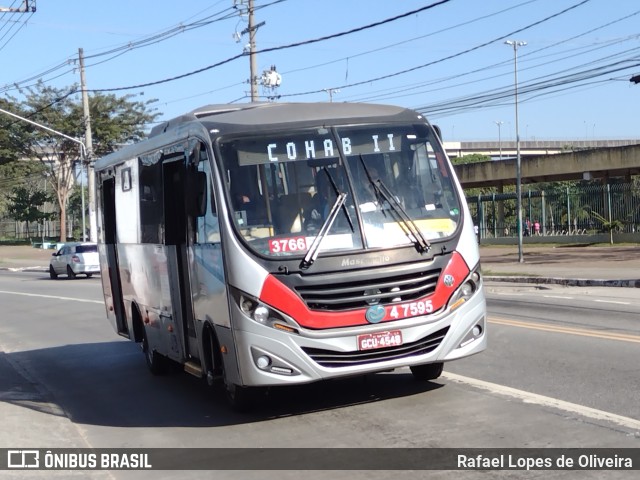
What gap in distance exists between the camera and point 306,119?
8.77m

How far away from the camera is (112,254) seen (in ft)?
44.1

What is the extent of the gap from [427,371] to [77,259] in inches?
1247

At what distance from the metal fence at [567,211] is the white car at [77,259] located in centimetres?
2230

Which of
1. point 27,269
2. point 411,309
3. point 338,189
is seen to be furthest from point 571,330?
point 27,269

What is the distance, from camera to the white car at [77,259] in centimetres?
3925

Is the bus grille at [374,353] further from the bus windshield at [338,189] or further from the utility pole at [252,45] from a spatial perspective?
the utility pole at [252,45]

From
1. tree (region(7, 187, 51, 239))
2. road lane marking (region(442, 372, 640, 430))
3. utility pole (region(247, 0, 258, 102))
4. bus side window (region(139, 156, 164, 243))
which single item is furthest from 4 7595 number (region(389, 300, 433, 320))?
tree (region(7, 187, 51, 239))

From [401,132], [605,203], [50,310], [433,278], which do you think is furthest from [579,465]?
[605,203]

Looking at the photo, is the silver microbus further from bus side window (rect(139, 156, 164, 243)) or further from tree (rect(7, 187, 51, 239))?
tree (rect(7, 187, 51, 239))

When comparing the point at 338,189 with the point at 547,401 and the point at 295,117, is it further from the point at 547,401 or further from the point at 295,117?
the point at 547,401

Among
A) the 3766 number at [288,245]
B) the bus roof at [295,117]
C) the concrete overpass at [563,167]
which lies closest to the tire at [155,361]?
the bus roof at [295,117]

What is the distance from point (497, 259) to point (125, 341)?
25.0 m

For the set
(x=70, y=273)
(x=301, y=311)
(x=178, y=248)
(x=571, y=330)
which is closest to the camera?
(x=301, y=311)

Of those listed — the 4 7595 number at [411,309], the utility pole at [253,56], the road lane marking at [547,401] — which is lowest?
the road lane marking at [547,401]
